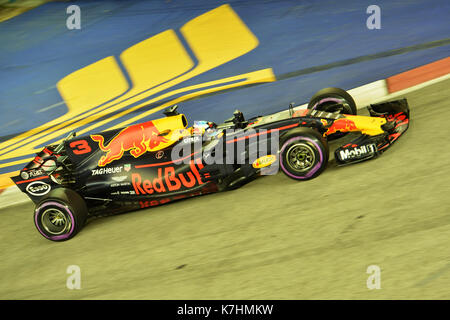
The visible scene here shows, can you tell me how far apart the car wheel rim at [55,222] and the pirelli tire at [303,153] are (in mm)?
2631

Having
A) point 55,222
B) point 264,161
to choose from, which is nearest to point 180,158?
point 264,161

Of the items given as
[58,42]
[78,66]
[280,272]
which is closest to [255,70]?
[78,66]

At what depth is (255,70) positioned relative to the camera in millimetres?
10164

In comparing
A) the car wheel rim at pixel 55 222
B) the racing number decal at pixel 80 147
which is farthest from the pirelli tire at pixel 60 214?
the racing number decal at pixel 80 147

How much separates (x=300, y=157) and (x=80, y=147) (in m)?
2.73

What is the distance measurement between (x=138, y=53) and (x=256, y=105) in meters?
3.76

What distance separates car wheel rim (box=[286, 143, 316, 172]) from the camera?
578 cm

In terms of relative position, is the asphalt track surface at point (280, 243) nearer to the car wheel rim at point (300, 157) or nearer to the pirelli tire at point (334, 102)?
the car wheel rim at point (300, 157)

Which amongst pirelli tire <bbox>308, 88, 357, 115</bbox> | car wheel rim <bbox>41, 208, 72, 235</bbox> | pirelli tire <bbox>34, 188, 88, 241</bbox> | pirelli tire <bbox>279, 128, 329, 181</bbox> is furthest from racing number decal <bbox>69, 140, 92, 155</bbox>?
pirelli tire <bbox>308, 88, 357, 115</bbox>

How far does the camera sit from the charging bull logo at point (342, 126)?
620cm

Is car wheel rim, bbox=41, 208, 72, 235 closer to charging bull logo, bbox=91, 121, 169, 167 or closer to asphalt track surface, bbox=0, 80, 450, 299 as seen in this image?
asphalt track surface, bbox=0, 80, 450, 299

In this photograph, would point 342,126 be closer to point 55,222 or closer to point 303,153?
point 303,153

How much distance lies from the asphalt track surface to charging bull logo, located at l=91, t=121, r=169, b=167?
0.78 metres

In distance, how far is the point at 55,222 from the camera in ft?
20.9
